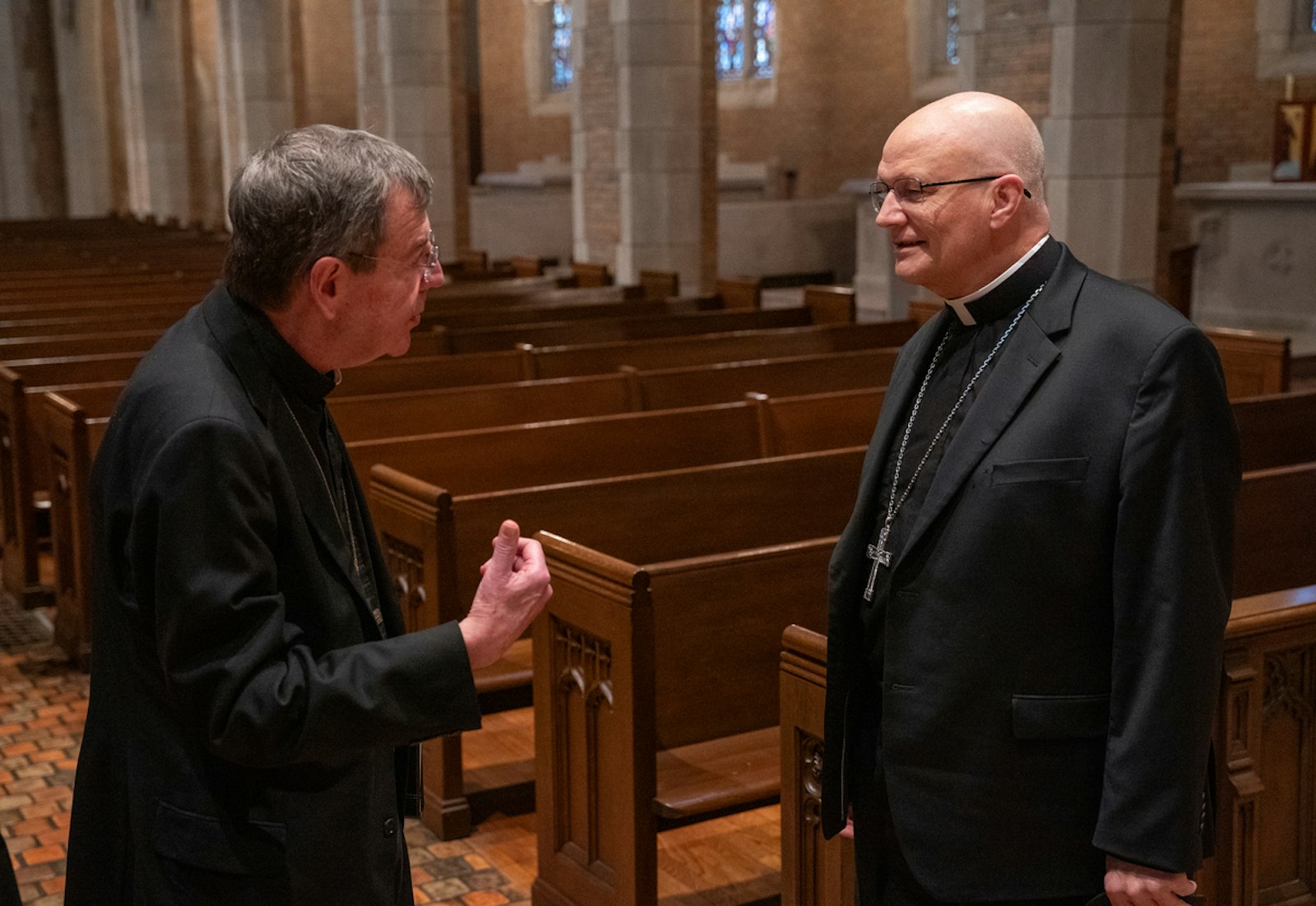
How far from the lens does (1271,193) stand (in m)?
10.0

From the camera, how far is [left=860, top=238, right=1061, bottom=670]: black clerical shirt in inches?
68.4

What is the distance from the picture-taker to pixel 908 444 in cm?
182

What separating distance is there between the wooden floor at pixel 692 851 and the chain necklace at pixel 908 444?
1595 millimetres

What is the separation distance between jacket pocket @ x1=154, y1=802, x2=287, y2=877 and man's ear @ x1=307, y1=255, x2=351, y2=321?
1.74ft

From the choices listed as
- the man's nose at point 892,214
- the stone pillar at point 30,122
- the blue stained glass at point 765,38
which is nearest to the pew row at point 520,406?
the man's nose at point 892,214

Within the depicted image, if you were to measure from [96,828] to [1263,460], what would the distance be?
4.25m

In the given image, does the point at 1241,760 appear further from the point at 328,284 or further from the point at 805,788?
the point at 328,284

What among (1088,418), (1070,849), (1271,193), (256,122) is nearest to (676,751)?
(1070,849)

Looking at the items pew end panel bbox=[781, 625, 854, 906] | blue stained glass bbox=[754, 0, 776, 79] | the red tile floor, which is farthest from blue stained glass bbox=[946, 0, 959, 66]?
pew end panel bbox=[781, 625, 854, 906]

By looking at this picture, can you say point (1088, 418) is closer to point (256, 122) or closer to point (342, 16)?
point (256, 122)

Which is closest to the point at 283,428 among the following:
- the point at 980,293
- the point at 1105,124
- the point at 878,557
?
the point at 878,557

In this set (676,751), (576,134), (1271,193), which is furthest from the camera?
(576,134)

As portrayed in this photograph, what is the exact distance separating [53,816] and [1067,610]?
293cm

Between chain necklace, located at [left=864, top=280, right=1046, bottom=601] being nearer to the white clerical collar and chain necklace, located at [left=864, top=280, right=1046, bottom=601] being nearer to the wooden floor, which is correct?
the white clerical collar
